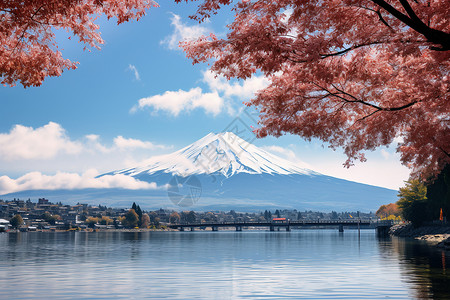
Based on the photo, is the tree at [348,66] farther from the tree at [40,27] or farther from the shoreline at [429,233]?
the shoreline at [429,233]

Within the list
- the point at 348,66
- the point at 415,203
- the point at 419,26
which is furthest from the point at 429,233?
the point at 419,26

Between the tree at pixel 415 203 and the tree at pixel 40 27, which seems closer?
the tree at pixel 40 27

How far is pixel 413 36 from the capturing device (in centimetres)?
1486

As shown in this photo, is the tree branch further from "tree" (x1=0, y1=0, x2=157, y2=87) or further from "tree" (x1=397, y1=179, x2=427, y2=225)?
"tree" (x1=397, y1=179, x2=427, y2=225)

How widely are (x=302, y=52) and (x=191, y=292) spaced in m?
11.5

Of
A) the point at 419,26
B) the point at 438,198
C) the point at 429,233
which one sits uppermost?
A: the point at 419,26

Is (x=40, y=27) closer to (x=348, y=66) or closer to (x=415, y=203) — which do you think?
(x=348, y=66)

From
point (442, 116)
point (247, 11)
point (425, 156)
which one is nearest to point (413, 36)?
point (247, 11)

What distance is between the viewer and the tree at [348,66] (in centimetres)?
1466

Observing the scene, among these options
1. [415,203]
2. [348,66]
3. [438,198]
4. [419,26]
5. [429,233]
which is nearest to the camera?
[419,26]

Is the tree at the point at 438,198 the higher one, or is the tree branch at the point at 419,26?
the tree branch at the point at 419,26

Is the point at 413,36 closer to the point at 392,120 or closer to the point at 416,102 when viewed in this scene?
the point at 416,102

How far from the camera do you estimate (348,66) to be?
1838cm

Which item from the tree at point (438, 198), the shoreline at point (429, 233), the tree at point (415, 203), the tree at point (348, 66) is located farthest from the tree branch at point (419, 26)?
the tree at point (415, 203)
